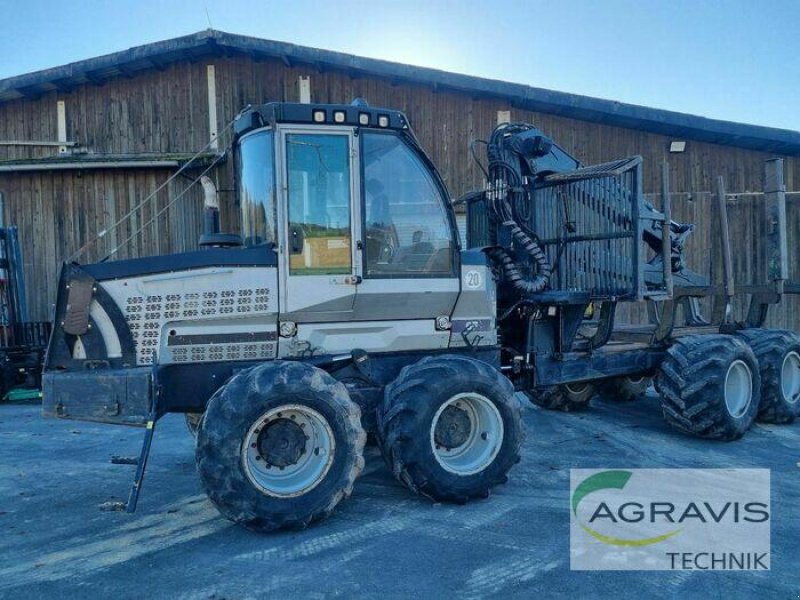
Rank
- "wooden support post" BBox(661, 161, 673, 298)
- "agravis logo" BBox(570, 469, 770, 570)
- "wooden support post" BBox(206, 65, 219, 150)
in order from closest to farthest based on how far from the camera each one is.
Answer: "agravis logo" BBox(570, 469, 770, 570) → "wooden support post" BBox(661, 161, 673, 298) → "wooden support post" BBox(206, 65, 219, 150)

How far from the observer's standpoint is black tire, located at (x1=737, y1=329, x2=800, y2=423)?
7324 mm

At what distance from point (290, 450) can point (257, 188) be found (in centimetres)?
206

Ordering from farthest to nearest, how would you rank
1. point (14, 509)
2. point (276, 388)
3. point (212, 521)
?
point (14, 509) → point (212, 521) → point (276, 388)

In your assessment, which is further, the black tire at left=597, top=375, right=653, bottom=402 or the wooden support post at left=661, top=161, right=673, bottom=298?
the black tire at left=597, top=375, right=653, bottom=402

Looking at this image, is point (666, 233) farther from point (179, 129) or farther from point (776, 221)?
point (179, 129)

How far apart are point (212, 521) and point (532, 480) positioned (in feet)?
8.78

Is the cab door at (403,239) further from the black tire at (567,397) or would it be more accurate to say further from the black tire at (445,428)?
the black tire at (567,397)

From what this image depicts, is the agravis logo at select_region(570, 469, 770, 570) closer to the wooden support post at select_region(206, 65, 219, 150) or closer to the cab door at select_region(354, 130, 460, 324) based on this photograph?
the cab door at select_region(354, 130, 460, 324)

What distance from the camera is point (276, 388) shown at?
4.29 meters

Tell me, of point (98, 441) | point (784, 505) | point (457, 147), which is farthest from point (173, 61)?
point (784, 505)

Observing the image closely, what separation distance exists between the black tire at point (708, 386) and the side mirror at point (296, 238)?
418cm

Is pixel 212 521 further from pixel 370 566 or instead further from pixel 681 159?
pixel 681 159

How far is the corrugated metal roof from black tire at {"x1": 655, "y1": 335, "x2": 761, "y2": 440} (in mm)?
6365

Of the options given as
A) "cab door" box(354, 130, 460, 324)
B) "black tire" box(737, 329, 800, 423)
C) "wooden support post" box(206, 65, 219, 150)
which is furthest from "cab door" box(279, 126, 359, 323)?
"wooden support post" box(206, 65, 219, 150)
